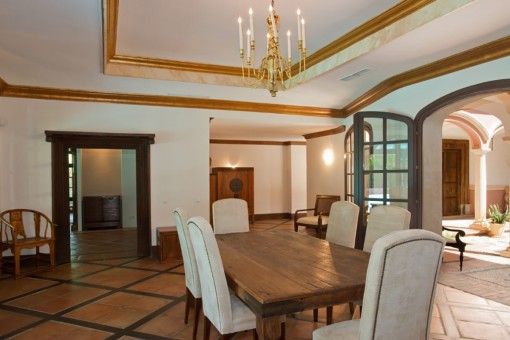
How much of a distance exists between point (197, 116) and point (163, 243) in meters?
2.00

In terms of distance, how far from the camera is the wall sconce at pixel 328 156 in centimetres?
697

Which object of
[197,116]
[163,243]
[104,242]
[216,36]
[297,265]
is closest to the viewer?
[297,265]

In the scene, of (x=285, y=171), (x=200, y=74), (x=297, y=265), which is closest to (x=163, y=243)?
(x=200, y=74)

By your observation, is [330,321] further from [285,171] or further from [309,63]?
[285,171]

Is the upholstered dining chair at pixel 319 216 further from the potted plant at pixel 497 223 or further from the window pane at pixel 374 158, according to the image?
the potted plant at pixel 497 223

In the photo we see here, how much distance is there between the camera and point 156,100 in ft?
17.5

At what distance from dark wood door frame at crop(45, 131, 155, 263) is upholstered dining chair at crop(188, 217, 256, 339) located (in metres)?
3.31

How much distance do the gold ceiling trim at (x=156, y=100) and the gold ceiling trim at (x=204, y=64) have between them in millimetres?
695

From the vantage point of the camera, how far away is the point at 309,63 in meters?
4.58

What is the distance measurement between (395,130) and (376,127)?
0.27 metres

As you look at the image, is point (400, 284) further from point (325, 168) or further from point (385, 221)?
point (325, 168)

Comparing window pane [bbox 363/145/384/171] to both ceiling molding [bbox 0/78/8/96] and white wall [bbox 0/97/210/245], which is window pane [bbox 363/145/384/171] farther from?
ceiling molding [bbox 0/78/8/96]

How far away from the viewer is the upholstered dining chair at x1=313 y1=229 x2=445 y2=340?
4.91 ft

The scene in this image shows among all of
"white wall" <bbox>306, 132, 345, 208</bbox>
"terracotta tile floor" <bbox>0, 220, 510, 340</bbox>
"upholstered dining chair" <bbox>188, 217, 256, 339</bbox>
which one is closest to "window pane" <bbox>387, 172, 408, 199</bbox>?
"terracotta tile floor" <bbox>0, 220, 510, 340</bbox>
